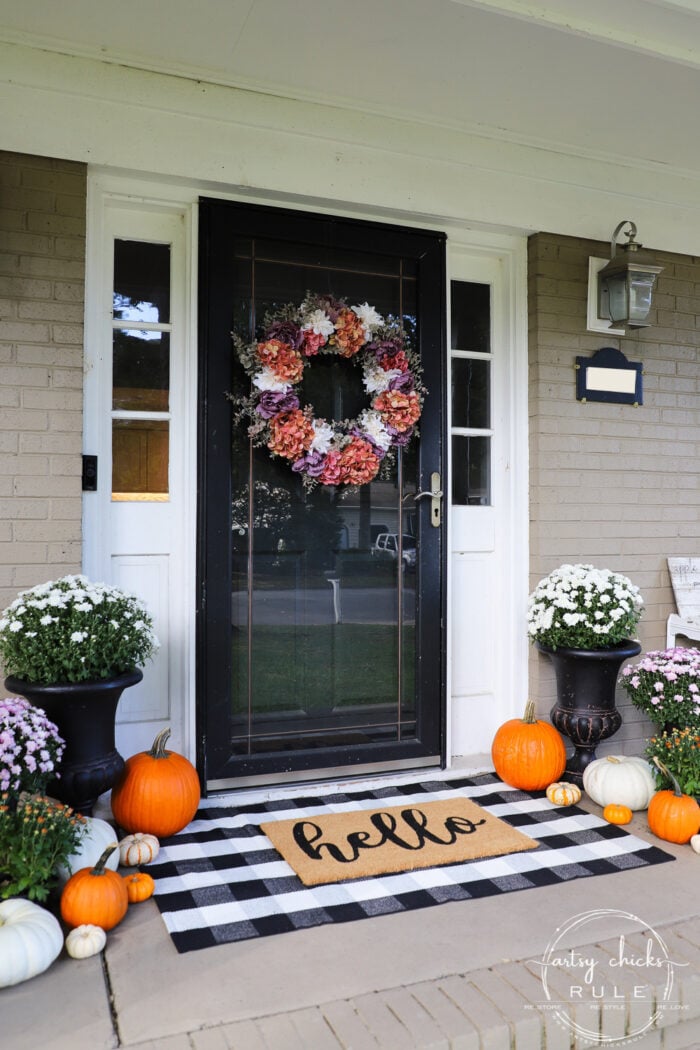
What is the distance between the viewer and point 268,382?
308cm

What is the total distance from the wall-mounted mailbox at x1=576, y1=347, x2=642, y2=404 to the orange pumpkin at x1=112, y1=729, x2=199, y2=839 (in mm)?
2252

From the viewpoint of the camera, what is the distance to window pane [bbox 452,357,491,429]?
11.7 feet

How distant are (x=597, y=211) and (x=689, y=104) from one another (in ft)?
1.86

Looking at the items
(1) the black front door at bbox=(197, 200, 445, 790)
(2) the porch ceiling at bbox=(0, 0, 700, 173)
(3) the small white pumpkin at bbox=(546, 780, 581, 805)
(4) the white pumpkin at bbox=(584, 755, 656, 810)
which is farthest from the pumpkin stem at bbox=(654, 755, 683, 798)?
(2) the porch ceiling at bbox=(0, 0, 700, 173)

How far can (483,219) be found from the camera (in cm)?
342

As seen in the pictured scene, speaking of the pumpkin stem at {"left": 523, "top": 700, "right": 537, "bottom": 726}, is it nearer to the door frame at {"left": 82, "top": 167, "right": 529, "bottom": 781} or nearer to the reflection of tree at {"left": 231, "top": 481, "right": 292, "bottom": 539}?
the door frame at {"left": 82, "top": 167, "right": 529, "bottom": 781}

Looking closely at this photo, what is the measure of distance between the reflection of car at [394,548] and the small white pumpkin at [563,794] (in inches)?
39.2

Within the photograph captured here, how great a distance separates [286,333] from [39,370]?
893 millimetres

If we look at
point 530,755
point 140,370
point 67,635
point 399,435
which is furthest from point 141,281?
point 530,755

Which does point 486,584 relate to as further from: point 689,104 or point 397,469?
point 689,104

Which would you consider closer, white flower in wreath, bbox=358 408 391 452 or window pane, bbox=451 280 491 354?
white flower in wreath, bbox=358 408 391 452

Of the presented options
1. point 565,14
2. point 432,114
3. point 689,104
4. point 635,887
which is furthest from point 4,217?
point 635,887

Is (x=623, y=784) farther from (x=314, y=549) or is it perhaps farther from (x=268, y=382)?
(x=268, y=382)

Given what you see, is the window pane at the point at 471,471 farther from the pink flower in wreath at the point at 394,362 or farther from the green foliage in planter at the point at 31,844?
the green foliage in planter at the point at 31,844
